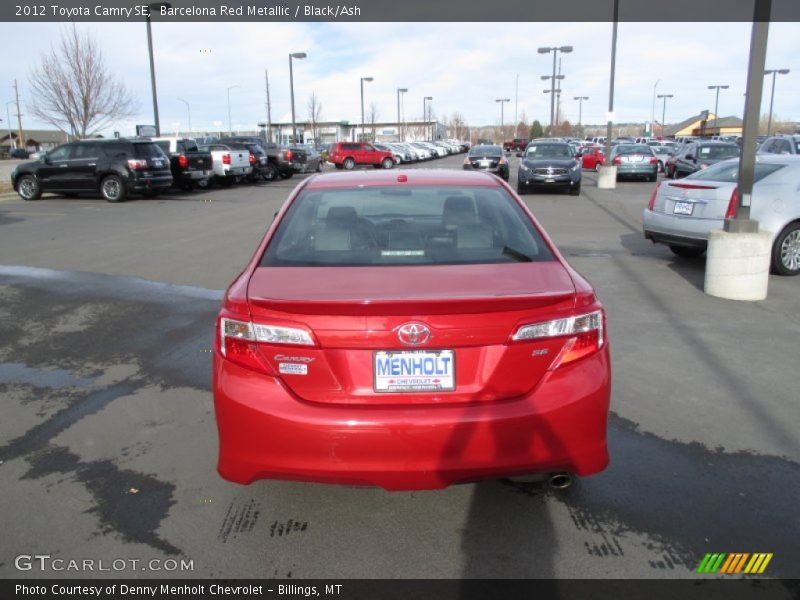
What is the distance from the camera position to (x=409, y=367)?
2.79 metres

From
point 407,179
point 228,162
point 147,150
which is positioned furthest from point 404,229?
point 228,162

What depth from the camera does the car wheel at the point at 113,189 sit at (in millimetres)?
20500

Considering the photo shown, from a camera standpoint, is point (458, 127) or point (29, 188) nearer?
point (29, 188)

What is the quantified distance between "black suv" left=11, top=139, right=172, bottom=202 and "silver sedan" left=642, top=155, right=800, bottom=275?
53.3 feet

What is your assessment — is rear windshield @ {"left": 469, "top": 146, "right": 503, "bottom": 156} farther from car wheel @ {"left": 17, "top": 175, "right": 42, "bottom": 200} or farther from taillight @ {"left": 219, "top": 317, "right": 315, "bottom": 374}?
taillight @ {"left": 219, "top": 317, "right": 315, "bottom": 374}

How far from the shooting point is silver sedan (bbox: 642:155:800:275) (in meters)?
8.55

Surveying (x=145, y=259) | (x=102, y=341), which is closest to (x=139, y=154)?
(x=145, y=259)

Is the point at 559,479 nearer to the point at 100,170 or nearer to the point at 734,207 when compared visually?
the point at 734,207

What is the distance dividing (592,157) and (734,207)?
101 feet

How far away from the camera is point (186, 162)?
2380 centimetres

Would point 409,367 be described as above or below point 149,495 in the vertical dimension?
above

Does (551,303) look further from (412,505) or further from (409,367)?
(412,505)

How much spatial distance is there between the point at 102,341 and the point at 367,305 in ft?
14.7

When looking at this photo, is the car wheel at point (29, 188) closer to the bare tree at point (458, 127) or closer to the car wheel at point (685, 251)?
the car wheel at point (685, 251)
